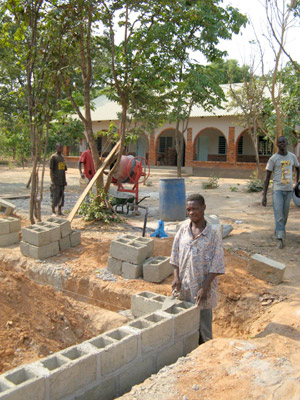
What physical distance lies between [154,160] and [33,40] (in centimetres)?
1774

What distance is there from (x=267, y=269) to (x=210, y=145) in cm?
1987

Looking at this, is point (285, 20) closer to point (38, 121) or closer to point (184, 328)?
point (38, 121)

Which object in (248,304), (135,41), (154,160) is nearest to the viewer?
(248,304)

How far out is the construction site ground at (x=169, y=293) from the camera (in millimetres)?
2877

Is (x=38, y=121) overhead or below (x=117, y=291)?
overhead

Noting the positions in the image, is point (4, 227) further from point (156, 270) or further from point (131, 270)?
point (156, 270)

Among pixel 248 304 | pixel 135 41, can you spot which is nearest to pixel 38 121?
pixel 135 41

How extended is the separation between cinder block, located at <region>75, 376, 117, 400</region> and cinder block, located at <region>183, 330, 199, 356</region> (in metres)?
0.85

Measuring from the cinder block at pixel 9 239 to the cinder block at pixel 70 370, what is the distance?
4.49 m

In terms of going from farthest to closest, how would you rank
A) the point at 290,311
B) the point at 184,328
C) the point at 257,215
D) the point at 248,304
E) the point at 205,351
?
the point at 257,215 < the point at 248,304 < the point at 290,311 < the point at 184,328 < the point at 205,351

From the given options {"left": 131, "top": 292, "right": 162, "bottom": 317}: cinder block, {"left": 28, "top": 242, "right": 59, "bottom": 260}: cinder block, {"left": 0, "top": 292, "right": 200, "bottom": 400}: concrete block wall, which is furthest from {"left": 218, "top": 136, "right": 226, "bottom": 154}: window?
{"left": 0, "top": 292, "right": 200, "bottom": 400}: concrete block wall

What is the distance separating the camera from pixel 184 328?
3572 mm

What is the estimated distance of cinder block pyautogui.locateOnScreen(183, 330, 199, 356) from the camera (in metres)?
3.62

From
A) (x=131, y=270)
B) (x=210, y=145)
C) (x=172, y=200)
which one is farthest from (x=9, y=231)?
(x=210, y=145)
